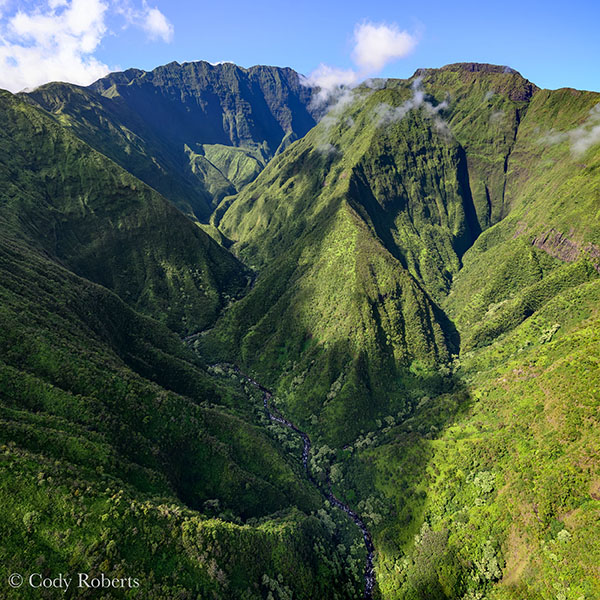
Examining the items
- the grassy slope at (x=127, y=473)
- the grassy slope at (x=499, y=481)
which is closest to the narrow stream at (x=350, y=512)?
the grassy slope at (x=499, y=481)

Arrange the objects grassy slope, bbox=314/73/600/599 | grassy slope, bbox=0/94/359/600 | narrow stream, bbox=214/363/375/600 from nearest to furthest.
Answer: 1. grassy slope, bbox=0/94/359/600
2. grassy slope, bbox=314/73/600/599
3. narrow stream, bbox=214/363/375/600

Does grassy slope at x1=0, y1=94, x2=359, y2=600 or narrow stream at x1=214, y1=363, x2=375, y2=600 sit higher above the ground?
grassy slope at x1=0, y1=94, x2=359, y2=600

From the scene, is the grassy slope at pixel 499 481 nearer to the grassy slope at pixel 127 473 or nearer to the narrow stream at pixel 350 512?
the narrow stream at pixel 350 512

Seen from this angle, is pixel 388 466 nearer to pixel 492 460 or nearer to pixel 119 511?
pixel 492 460

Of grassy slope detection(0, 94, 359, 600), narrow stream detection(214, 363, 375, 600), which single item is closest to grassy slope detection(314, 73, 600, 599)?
narrow stream detection(214, 363, 375, 600)

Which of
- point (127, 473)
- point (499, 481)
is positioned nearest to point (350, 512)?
point (499, 481)

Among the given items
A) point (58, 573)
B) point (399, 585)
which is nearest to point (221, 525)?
point (58, 573)

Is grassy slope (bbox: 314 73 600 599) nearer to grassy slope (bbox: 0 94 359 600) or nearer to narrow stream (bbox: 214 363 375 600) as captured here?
narrow stream (bbox: 214 363 375 600)

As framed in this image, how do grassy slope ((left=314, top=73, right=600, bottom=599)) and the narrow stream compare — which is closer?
grassy slope ((left=314, top=73, right=600, bottom=599))

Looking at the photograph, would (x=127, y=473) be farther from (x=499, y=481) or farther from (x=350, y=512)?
(x=499, y=481)

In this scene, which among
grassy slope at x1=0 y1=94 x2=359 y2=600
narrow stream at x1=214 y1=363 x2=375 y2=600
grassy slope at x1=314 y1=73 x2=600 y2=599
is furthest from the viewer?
narrow stream at x1=214 y1=363 x2=375 y2=600
